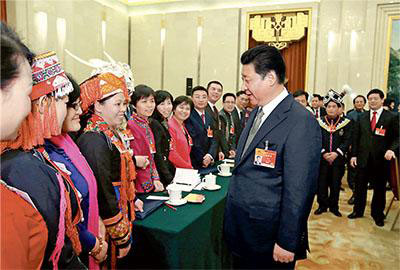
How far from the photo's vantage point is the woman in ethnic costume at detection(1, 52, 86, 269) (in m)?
0.94

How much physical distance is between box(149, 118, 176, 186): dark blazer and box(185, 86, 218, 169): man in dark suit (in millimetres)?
722

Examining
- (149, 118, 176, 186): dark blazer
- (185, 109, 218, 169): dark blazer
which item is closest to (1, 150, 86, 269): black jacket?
(149, 118, 176, 186): dark blazer

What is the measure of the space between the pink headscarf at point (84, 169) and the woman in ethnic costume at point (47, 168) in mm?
128

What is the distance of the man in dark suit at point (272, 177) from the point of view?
1.45 m

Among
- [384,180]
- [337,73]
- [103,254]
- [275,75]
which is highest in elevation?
[337,73]

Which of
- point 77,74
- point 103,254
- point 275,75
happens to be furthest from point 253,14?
point 103,254

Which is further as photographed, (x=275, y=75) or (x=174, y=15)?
(x=174, y=15)

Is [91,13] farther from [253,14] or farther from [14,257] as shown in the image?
[14,257]

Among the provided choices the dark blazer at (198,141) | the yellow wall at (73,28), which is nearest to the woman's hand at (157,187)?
the dark blazer at (198,141)

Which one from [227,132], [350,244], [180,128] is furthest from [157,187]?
[227,132]

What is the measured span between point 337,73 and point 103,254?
663 centimetres

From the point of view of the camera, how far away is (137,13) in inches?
345

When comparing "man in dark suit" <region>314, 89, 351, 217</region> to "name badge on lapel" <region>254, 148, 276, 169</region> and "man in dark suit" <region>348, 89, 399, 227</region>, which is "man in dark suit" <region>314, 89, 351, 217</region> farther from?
"name badge on lapel" <region>254, 148, 276, 169</region>

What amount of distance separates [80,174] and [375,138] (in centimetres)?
372
